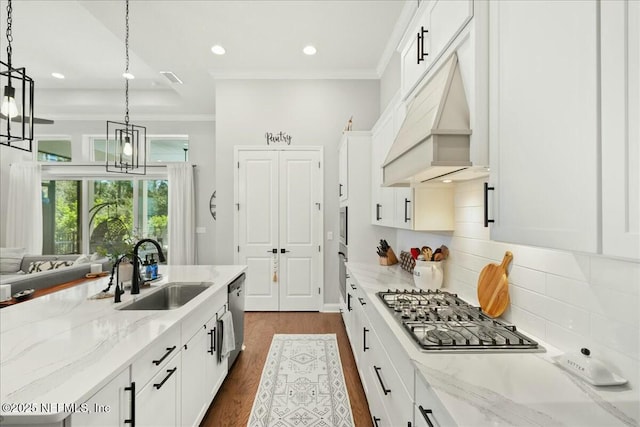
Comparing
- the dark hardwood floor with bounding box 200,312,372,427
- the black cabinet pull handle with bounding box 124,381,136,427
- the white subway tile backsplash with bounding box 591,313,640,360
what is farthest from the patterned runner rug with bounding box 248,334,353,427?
the white subway tile backsplash with bounding box 591,313,640,360

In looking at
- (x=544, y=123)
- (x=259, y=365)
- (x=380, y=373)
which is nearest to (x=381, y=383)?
(x=380, y=373)

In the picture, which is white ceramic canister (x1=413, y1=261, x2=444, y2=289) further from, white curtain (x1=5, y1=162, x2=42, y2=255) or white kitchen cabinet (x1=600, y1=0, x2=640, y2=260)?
white curtain (x1=5, y1=162, x2=42, y2=255)

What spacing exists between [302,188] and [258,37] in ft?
6.32

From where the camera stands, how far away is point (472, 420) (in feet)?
2.68

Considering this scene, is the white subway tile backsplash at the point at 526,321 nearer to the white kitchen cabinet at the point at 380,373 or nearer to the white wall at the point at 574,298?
the white wall at the point at 574,298

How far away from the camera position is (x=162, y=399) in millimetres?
1439

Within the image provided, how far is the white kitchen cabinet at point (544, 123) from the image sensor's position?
0.78 m

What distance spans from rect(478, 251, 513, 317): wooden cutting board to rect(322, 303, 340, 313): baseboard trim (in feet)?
9.77

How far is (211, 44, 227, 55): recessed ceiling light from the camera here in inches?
152

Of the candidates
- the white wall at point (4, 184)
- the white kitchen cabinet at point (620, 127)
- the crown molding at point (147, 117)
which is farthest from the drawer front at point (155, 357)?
the white wall at point (4, 184)

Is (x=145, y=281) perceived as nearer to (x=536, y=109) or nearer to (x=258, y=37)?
(x=536, y=109)

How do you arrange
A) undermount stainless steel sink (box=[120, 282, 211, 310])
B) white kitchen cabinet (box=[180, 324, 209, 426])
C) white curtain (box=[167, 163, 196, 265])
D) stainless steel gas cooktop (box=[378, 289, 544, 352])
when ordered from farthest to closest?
white curtain (box=[167, 163, 196, 265]) → undermount stainless steel sink (box=[120, 282, 211, 310]) → white kitchen cabinet (box=[180, 324, 209, 426]) → stainless steel gas cooktop (box=[378, 289, 544, 352])

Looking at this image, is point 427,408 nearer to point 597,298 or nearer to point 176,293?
point 597,298

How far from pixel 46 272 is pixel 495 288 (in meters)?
4.31
